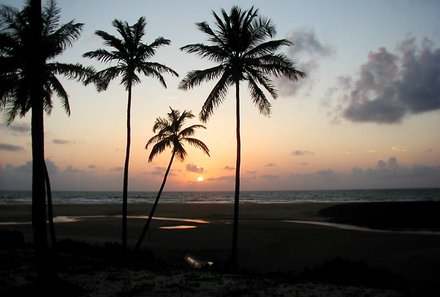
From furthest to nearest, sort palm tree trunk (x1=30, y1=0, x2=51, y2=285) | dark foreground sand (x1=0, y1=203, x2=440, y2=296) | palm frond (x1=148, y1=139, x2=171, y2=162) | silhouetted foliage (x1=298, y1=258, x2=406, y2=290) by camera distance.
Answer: palm frond (x1=148, y1=139, x2=171, y2=162) < silhouetted foliage (x1=298, y1=258, x2=406, y2=290) < dark foreground sand (x1=0, y1=203, x2=440, y2=296) < palm tree trunk (x1=30, y1=0, x2=51, y2=285)

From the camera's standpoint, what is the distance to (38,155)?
996 centimetres

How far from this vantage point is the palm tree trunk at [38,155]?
980 cm

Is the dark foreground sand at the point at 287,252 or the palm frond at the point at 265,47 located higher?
the palm frond at the point at 265,47

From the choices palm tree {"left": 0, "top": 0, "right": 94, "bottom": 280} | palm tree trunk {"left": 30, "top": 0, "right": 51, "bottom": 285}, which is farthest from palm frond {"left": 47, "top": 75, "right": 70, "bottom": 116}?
palm tree trunk {"left": 30, "top": 0, "right": 51, "bottom": 285}

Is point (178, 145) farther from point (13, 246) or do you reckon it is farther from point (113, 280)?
point (113, 280)

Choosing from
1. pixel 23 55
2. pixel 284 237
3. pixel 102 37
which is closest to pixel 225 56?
pixel 102 37

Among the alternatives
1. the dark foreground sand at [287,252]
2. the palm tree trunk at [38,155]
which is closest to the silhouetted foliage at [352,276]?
the dark foreground sand at [287,252]

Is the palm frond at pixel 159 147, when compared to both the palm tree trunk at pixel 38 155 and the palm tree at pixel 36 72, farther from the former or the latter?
the palm tree trunk at pixel 38 155

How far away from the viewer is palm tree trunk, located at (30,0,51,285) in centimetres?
980

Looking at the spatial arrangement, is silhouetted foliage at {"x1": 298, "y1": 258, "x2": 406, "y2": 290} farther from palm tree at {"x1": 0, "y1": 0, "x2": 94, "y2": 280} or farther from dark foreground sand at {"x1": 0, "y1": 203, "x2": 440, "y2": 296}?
palm tree at {"x1": 0, "y1": 0, "x2": 94, "y2": 280}

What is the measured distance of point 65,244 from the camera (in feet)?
66.1

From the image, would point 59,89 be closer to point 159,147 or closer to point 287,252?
point 159,147

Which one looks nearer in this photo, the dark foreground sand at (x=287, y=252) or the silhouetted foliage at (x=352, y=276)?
the dark foreground sand at (x=287, y=252)

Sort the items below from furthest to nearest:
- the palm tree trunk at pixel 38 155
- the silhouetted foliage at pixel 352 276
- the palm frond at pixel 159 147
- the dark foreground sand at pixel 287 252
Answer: the palm frond at pixel 159 147, the silhouetted foliage at pixel 352 276, the dark foreground sand at pixel 287 252, the palm tree trunk at pixel 38 155
